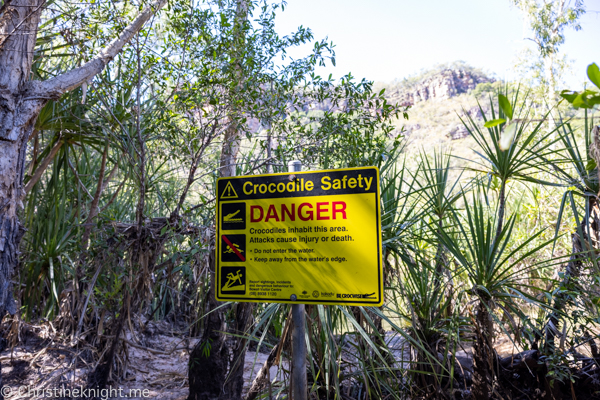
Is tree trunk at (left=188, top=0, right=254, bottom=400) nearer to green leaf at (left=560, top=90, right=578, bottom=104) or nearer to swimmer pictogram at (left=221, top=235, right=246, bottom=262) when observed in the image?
swimmer pictogram at (left=221, top=235, right=246, bottom=262)

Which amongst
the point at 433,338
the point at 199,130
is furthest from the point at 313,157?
the point at 433,338

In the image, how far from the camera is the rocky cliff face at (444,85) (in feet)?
152

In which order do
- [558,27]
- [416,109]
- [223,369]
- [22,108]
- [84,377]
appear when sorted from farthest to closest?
[416,109]
[558,27]
[84,377]
[223,369]
[22,108]

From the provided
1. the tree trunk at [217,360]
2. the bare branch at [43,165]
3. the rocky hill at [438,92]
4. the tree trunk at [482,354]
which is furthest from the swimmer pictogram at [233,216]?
the rocky hill at [438,92]

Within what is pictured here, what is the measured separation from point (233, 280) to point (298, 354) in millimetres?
363

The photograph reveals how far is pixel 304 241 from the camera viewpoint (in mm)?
1373

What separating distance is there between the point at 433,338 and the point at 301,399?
1796mm

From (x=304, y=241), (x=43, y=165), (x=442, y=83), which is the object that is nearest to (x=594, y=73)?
(x=304, y=241)

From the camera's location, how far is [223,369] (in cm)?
308

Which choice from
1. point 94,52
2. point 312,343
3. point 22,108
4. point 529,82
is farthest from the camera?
point 529,82

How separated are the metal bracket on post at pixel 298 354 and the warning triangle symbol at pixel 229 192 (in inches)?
11.1

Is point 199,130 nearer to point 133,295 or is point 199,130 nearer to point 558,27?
point 133,295

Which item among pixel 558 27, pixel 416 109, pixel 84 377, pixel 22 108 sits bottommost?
pixel 84 377

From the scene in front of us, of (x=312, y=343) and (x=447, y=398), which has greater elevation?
(x=312, y=343)
